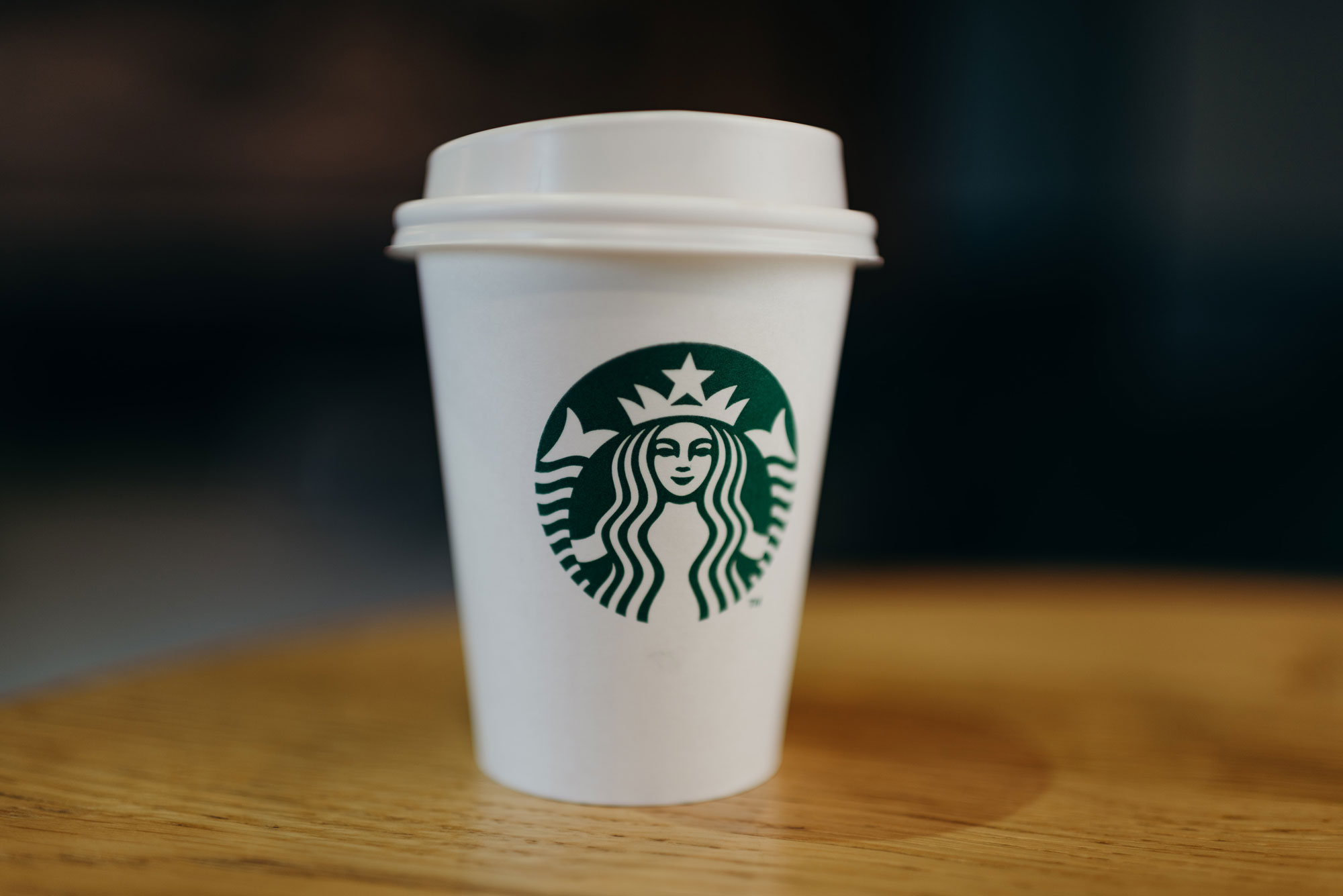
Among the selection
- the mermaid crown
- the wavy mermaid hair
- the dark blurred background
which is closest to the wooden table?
the wavy mermaid hair

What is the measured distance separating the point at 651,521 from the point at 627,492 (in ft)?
0.08

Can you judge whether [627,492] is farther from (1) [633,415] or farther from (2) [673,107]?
(2) [673,107]

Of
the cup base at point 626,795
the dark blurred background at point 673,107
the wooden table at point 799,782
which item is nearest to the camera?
the wooden table at point 799,782

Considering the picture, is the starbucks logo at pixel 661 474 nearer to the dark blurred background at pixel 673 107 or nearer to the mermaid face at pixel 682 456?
the mermaid face at pixel 682 456

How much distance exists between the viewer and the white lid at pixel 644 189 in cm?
64

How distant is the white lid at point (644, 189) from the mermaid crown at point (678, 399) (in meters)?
0.08

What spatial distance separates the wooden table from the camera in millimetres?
589

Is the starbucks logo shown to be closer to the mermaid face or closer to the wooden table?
the mermaid face

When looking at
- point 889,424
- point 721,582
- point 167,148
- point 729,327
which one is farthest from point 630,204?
point 167,148

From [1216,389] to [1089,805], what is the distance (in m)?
2.07

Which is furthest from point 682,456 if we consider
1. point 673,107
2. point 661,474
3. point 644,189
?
point 673,107

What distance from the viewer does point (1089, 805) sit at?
0.70 meters

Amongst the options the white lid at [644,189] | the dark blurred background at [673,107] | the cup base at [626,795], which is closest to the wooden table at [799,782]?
the cup base at [626,795]

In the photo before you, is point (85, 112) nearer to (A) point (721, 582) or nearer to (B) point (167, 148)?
(B) point (167, 148)
